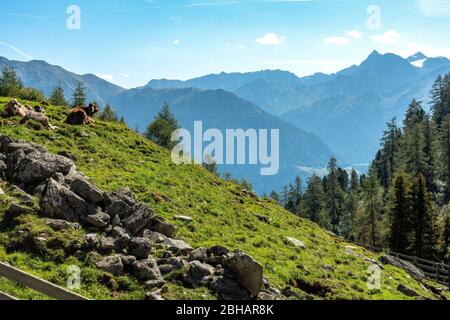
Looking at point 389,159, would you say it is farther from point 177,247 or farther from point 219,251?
point 219,251

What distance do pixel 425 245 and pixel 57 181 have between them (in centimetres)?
6161

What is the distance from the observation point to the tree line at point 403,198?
67875mm

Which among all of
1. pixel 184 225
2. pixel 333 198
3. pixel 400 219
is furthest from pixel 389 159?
pixel 184 225

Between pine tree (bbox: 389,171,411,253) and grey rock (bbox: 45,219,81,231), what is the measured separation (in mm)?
61247

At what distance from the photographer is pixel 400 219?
228 ft

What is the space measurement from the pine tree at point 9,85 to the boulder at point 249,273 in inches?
3012

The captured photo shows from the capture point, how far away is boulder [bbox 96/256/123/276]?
16094 millimetres

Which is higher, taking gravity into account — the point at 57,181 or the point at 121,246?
the point at 57,181

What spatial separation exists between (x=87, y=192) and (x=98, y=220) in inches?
81.9

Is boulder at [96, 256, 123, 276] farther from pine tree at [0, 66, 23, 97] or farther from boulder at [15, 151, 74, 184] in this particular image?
pine tree at [0, 66, 23, 97]
